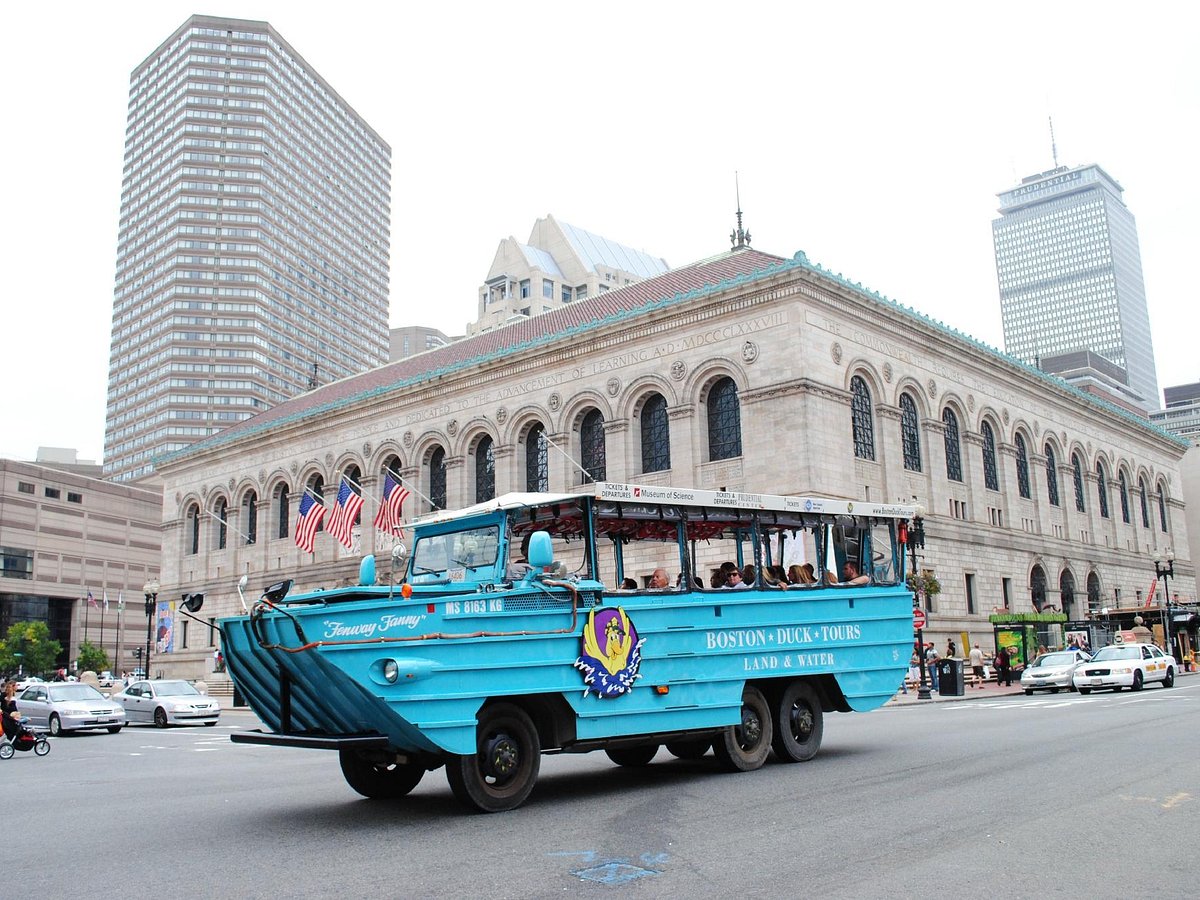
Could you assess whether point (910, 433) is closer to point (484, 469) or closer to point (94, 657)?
point (484, 469)

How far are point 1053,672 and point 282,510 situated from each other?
39.3 metres

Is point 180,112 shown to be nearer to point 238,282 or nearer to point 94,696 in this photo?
point 238,282

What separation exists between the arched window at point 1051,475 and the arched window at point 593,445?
73.2ft

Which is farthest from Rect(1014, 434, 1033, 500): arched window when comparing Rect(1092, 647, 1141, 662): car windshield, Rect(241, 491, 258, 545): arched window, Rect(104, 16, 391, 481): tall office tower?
Rect(104, 16, 391, 481): tall office tower

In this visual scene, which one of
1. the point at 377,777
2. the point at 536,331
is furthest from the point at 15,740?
the point at 536,331

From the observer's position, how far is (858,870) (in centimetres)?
713

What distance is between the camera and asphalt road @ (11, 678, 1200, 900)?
6992mm

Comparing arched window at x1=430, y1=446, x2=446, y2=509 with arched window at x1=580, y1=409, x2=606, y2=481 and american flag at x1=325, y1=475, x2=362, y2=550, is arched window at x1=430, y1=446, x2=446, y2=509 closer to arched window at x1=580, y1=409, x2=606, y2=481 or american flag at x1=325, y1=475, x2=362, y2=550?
arched window at x1=580, y1=409, x2=606, y2=481

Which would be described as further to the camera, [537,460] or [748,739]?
[537,460]

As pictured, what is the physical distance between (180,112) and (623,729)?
5704 inches

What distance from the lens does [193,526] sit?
61812mm

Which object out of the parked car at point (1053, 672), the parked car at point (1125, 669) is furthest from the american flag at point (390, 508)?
the parked car at point (1125, 669)

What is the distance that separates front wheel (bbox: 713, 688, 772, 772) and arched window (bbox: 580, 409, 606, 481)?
28772mm

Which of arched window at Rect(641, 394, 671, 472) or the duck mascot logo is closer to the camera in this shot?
the duck mascot logo
